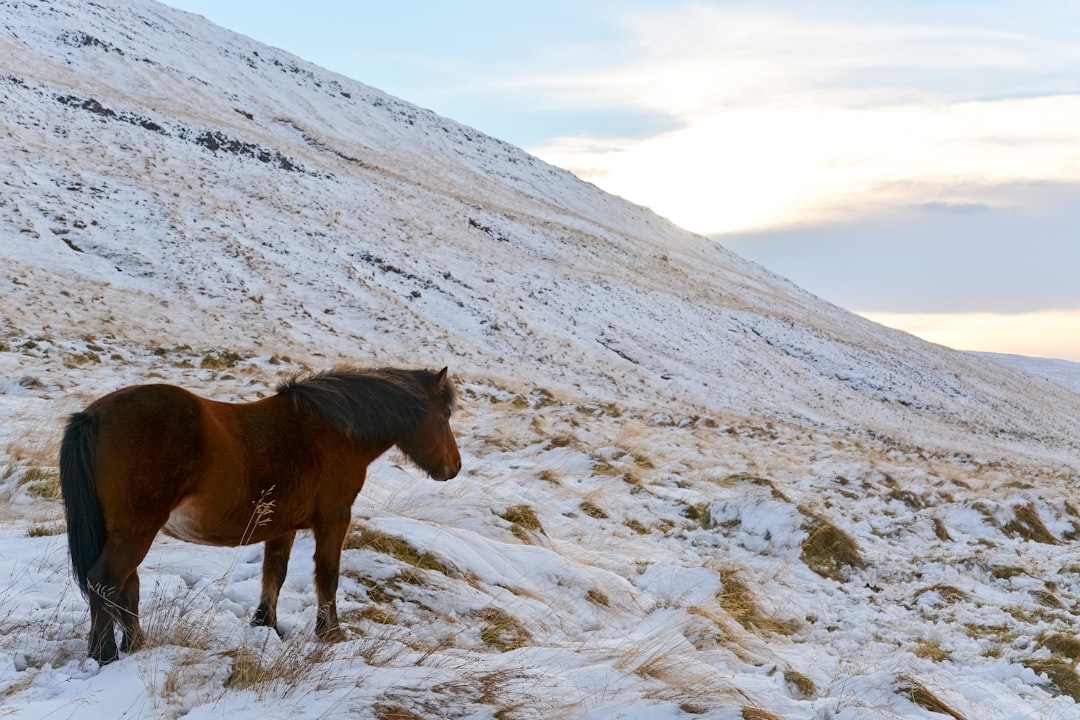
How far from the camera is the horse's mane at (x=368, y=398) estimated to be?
442 centimetres

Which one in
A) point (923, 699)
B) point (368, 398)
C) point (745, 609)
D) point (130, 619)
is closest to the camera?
point (130, 619)

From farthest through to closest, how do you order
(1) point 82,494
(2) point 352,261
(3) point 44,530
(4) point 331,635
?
(2) point 352,261 → (3) point 44,530 → (4) point 331,635 → (1) point 82,494

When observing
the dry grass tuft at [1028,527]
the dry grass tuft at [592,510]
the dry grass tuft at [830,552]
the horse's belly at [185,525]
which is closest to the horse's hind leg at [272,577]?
the horse's belly at [185,525]

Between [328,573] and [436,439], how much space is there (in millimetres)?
1225

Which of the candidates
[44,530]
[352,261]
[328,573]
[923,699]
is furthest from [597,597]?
[352,261]

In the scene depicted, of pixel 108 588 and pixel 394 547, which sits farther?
pixel 394 547

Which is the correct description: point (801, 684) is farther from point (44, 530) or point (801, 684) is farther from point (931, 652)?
point (44, 530)

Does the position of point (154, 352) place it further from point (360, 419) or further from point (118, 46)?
point (118, 46)

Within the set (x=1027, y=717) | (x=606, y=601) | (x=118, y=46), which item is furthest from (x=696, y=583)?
(x=118, y=46)

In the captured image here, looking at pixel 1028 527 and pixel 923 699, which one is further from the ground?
pixel 1028 527

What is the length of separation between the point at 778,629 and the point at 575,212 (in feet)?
209

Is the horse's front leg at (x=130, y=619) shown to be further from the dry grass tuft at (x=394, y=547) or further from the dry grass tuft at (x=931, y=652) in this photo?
the dry grass tuft at (x=931, y=652)

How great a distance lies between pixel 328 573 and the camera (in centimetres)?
426

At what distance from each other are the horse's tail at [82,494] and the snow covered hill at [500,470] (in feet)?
1.79
